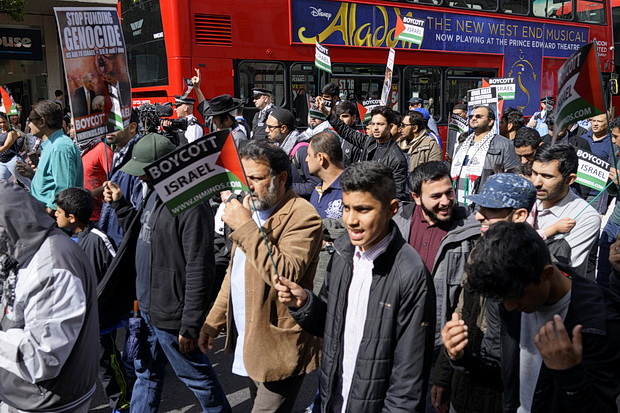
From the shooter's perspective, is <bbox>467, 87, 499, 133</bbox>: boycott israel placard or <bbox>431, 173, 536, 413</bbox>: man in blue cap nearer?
<bbox>431, 173, 536, 413</bbox>: man in blue cap

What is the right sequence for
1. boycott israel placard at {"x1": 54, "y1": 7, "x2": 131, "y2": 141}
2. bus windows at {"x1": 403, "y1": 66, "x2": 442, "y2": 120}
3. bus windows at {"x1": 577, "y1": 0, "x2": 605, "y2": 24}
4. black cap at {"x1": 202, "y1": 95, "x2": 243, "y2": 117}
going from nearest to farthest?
boycott israel placard at {"x1": 54, "y1": 7, "x2": 131, "y2": 141}
black cap at {"x1": 202, "y1": 95, "x2": 243, "y2": 117}
bus windows at {"x1": 403, "y1": 66, "x2": 442, "y2": 120}
bus windows at {"x1": 577, "y1": 0, "x2": 605, "y2": 24}

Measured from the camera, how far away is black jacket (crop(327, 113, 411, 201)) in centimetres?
624

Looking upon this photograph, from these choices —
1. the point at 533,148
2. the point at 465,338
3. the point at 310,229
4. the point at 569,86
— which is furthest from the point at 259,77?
the point at 465,338

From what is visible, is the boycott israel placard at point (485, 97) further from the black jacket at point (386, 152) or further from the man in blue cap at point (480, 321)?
the man in blue cap at point (480, 321)

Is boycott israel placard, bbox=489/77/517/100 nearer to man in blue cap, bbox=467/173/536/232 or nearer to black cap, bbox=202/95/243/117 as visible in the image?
black cap, bbox=202/95/243/117

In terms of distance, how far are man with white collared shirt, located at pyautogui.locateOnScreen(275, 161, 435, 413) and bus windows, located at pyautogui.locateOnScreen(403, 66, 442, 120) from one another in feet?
34.1

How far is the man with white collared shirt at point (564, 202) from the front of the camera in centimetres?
354

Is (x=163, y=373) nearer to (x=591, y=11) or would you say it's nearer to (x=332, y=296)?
(x=332, y=296)

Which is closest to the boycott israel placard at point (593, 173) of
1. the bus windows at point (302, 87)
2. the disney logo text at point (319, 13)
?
the bus windows at point (302, 87)

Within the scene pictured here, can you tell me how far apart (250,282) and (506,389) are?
1.35 meters

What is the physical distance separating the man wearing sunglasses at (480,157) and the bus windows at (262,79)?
16.2ft

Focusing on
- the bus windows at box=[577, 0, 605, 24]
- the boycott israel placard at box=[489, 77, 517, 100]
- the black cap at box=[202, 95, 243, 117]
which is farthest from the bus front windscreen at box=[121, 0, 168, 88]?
the bus windows at box=[577, 0, 605, 24]

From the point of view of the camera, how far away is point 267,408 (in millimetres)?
3053

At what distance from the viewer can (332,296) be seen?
2.64m
